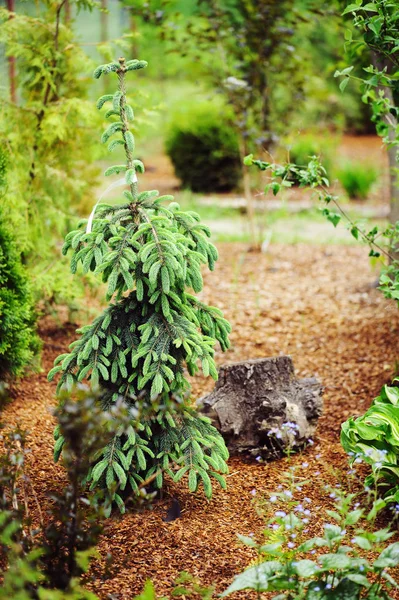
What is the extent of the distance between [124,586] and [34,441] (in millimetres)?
1272

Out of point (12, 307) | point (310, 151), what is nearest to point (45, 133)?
point (12, 307)

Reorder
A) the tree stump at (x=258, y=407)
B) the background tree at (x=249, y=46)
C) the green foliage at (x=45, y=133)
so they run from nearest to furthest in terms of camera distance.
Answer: the tree stump at (x=258, y=407) < the green foliage at (x=45, y=133) < the background tree at (x=249, y=46)

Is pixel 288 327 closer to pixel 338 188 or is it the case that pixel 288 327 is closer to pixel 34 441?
pixel 34 441

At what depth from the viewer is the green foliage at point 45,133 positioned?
15.3ft

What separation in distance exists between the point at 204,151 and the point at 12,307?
7.76m

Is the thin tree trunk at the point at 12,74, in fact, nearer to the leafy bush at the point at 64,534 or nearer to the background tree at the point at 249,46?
the background tree at the point at 249,46

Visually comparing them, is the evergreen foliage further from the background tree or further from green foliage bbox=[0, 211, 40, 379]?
the background tree

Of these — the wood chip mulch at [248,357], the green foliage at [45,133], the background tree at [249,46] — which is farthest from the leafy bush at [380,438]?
the background tree at [249,46]

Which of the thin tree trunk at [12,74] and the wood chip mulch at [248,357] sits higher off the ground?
the thin tree trunk at [12,74]

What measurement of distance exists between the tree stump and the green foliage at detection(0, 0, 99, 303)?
161 cm

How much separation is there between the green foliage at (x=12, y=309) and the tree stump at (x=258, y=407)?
113 cm

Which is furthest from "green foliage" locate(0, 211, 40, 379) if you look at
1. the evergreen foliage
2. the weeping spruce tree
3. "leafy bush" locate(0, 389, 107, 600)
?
"leafy bush" locate(0, 389, 107, 600)

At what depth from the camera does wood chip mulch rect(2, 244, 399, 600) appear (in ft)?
8.99

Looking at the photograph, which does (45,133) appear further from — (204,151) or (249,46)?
(204,151)
